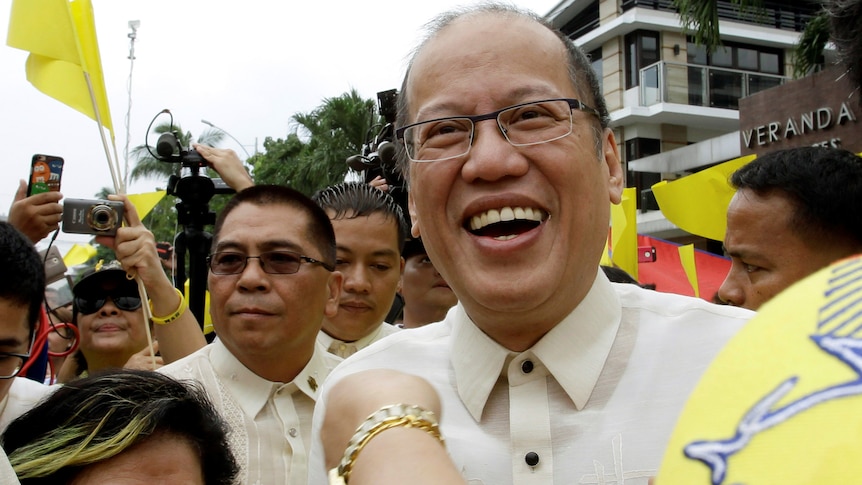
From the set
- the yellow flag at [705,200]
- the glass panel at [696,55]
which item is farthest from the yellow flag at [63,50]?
the glass panel at [696,55]

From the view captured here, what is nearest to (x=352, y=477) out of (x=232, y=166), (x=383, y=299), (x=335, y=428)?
(x=335, y=428)

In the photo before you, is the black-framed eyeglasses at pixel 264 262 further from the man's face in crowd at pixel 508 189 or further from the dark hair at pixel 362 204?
the man's face in crowd at pixel 508 189

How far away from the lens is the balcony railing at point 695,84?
21.8 metres

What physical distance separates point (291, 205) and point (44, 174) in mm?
1280

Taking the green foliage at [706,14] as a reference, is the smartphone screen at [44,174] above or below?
below

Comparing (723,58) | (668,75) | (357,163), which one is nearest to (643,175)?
(668,75)

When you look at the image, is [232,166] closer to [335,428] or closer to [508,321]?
[508,321]

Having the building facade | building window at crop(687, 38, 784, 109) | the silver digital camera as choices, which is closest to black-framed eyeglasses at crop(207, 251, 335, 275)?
the silver digital camera

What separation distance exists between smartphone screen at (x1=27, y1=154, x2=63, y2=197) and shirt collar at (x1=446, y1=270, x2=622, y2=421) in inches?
101

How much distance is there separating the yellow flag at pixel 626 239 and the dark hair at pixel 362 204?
2882 mm

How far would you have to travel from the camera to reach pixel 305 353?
267cm

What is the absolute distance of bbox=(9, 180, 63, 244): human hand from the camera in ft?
10.6

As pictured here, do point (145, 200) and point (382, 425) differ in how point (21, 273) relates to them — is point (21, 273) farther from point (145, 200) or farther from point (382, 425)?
point (145, 200)

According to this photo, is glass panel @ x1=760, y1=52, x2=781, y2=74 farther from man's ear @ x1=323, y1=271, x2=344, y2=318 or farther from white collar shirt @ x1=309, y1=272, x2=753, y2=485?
white collar shirt @ x1=309, y1=272, x2=753, y2=485
